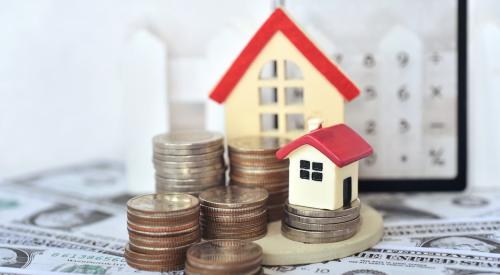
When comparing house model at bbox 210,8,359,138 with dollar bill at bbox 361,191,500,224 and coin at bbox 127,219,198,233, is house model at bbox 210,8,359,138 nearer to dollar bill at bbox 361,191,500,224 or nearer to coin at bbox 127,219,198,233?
dollar bill at bbox 361,191,500,224

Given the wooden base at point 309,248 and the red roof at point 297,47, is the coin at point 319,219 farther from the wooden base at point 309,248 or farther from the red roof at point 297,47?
the red roof at point 297,47

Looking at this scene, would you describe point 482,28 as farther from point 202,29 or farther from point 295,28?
point 202,29

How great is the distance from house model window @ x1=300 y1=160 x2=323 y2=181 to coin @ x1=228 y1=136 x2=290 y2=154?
10 centimetres

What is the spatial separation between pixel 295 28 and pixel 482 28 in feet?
1.50

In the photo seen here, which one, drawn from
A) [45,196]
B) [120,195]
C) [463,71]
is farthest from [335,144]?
[45,196]

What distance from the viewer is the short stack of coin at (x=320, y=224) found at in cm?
105

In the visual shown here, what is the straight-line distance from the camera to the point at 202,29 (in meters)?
1.52

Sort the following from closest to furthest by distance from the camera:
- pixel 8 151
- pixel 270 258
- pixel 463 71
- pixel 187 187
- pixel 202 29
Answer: pixel 270 258 → pixel 187 187 → pixel 463 71 → pixel 202 29 → pixel 8 151

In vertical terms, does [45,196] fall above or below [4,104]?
below

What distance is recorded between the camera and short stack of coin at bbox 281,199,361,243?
1.05 m

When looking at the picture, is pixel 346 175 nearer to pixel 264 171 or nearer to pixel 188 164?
pixel 264 171

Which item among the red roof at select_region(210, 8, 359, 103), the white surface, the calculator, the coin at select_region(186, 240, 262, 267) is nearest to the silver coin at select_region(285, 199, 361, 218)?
the coin at select_region(186, 240, 262, 267)

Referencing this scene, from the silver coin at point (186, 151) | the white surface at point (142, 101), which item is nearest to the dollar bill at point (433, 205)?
the silver coin at point (186, 151)

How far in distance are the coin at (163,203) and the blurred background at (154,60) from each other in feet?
1.32
